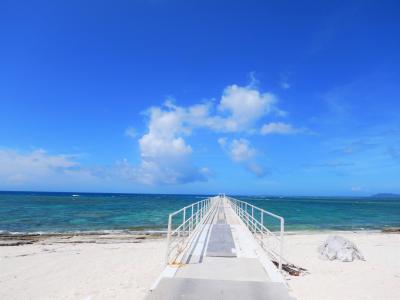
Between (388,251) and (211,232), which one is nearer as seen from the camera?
(211,232)

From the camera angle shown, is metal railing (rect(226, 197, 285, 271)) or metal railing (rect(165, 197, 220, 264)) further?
metal railing (rect(165, 197, 220, 264))

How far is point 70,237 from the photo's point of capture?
65.2ft

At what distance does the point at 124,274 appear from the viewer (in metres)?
9.45

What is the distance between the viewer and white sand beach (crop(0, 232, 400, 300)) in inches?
297

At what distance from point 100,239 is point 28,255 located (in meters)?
5.58

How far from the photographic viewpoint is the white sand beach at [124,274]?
7.54 metres

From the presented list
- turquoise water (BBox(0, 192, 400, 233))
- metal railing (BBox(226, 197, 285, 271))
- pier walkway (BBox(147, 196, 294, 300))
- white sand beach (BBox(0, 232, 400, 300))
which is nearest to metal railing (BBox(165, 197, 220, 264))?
pier walkway (BBox(147, 196, 294, 300))

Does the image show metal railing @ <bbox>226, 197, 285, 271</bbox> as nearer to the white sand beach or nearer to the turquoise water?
the white sand beach

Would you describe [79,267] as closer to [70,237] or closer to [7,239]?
[70,237]

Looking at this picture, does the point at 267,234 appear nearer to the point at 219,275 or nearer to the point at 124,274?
the point at 219,275

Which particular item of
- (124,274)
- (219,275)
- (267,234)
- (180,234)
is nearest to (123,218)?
(180,234)

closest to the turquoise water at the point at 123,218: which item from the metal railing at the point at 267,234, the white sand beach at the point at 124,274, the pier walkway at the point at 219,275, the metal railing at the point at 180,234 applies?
the white sand beach at the point at 124,274

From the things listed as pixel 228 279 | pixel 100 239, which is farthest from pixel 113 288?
pixel 100 239

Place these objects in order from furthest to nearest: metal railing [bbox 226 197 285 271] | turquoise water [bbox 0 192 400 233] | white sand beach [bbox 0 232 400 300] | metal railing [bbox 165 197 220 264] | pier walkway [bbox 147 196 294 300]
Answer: turquoise water [bbox 0 192 400 233], white sand beach [bbox 0 232 400 300], metal railing [bbox 165 197 220 264], metal railing [bbox 226 197 285 271], pier walkway [bbox 147 196 294 300]
